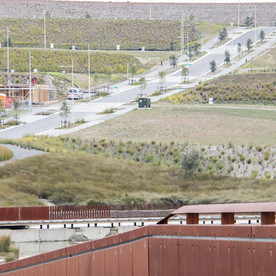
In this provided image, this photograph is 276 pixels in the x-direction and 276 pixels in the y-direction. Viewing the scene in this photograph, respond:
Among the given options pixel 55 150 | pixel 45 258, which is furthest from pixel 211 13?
pixel 45 258

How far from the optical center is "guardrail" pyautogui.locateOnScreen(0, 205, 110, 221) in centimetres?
3538

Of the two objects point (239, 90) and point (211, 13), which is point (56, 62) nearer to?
point (239, 90)

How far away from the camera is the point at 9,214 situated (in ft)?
116

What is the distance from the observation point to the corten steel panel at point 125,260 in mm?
13438

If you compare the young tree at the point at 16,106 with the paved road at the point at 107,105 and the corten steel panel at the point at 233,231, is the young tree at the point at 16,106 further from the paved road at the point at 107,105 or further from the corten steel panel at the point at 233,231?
the corten steel panel at the point at 233,231

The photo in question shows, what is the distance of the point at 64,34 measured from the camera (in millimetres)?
147000

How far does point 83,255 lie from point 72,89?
79030mm

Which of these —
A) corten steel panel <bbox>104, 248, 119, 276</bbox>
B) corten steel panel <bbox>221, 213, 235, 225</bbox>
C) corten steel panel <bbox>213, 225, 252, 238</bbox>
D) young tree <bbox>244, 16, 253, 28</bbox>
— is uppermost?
young tree <bbox>244, 16, 253, 28</bbox>

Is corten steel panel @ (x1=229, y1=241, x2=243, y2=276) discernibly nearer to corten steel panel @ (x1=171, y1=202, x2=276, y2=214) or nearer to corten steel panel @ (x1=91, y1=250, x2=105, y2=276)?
corten steel panel @ (x1=171, y1=202, x2=276, y2=214)

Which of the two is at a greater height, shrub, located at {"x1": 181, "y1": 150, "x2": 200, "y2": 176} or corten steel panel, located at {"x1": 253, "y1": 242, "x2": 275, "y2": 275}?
corten steel panel, located at {"x1": 253, "y1": 242, "x2": 275, "y2": 275}

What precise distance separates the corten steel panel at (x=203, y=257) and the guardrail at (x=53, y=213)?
24206mm

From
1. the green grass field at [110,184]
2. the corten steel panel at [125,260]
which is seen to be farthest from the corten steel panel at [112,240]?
the green grass field at [110,184]

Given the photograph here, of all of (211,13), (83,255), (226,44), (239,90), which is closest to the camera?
(83,255)

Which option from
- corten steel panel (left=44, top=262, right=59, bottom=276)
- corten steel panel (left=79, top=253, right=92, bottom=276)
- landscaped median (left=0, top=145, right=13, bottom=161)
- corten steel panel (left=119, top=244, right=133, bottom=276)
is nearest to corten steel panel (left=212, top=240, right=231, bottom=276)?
corten steel panel (left=119, top=244, right=133, bottom=276)
